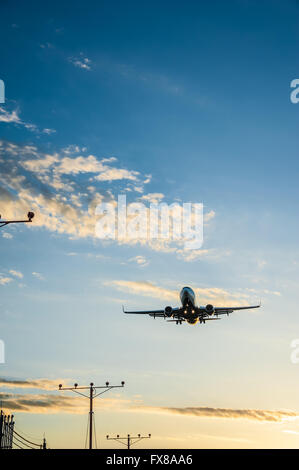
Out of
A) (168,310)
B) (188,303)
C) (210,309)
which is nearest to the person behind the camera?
(188,303)

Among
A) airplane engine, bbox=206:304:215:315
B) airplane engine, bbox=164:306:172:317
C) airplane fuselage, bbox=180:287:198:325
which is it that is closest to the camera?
airplane fuselage, bbox=180:287:198:325

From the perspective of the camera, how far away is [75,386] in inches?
2088

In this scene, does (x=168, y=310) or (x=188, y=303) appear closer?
(x=188, y=303)

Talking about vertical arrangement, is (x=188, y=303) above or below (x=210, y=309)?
above

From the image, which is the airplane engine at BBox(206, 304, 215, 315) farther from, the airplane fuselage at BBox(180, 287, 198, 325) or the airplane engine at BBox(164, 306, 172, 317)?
the airplane engine at BBox(164, 306, 172, 317)

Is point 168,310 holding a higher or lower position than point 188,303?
lower

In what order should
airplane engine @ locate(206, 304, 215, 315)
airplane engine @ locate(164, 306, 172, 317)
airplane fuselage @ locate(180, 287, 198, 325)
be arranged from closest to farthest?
airplane fuselage @ locate(180, 287, 198, 325), airplane engine @ locate(164, 306, 172, 317), airplane engine @ locate(206, 304, 215, 315)

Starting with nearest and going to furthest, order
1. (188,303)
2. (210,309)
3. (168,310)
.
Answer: (188,303) → (168,310) → (210,309)

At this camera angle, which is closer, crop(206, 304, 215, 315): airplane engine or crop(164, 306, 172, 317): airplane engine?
crop(164, 306, 172, 317): airplane engine

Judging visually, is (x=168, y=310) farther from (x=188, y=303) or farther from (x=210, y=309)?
(x=210, y=309)
